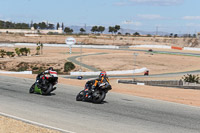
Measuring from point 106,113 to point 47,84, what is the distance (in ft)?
20.7

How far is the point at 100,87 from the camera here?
624 inches

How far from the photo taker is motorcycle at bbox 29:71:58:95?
18.5 m

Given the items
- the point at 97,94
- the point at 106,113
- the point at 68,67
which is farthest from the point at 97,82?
the point at 68,67

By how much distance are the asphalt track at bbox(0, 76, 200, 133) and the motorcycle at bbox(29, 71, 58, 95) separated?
51 centimetres

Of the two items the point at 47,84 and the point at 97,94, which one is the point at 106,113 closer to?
the point at 97,94

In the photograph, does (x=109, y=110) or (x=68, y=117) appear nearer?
(x=68, y=117)

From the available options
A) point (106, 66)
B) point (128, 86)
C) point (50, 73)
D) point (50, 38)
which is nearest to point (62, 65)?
point (106, 66)

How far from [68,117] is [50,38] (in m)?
165

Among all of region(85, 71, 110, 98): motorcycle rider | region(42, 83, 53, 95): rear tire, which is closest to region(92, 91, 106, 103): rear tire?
region(85, 71, 110, 98): motorcycle rider

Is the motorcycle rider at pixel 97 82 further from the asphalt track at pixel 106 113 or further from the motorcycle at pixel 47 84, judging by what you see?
the motorcycle at pixel 47 84

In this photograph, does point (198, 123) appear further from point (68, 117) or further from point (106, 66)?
point (106, 66)

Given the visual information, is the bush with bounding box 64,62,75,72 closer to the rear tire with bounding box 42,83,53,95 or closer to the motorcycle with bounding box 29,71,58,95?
the motorcycle with bounding box 29,71,58,95

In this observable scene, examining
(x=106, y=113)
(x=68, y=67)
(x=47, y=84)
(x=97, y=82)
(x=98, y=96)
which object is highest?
(x=97, y=82)

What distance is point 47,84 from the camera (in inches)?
744
